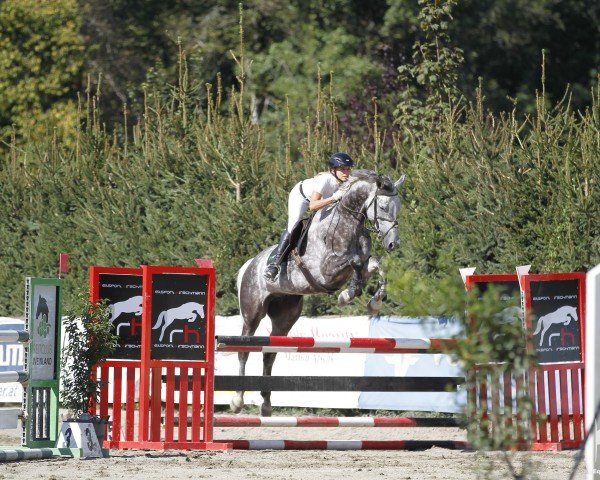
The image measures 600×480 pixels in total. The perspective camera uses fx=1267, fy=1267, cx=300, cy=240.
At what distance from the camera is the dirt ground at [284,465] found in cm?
766

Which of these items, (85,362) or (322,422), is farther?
(322,422)

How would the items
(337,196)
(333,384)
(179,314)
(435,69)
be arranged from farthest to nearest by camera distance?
1. (435,69)
2. (337,196)
3. (333,384)
4. (179,314)

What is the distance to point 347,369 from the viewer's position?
537 inches

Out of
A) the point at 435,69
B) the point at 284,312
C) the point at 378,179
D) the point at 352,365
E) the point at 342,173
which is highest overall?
the point at 435,69

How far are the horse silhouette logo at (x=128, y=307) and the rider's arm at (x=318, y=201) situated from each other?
2129 millimetres

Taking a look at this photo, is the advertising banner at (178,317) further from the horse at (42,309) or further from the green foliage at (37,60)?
the green foliage at (37,60)

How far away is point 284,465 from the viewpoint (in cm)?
842

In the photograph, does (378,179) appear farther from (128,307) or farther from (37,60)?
(37,60)

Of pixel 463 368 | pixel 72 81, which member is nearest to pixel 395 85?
pixel 72 81

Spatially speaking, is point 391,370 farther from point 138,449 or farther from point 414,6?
point 414,6

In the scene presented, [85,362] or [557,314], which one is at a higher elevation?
[557,314]

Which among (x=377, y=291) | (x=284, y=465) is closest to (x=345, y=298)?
(x=377, y=291)

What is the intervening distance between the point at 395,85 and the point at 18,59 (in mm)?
8834

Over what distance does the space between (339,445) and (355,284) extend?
1.56m
